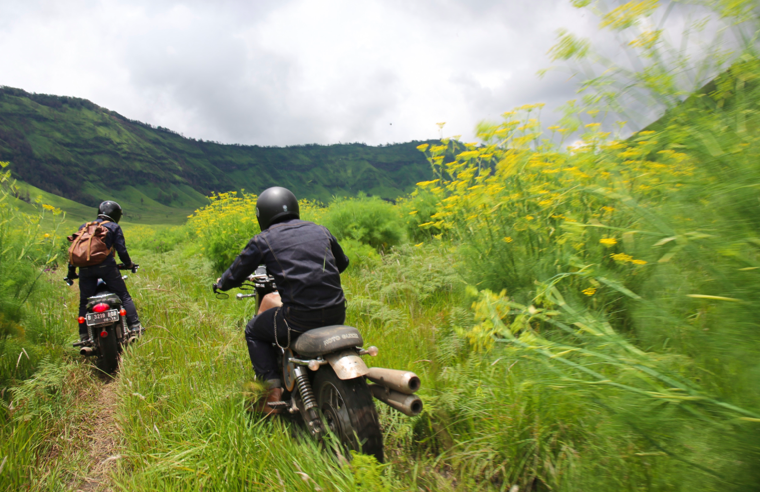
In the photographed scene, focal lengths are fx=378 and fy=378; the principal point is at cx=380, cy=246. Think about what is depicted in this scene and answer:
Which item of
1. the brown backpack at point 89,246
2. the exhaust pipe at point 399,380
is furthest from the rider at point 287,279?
the brown backpack at point 89,246

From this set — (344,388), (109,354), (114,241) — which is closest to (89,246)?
(114,241)

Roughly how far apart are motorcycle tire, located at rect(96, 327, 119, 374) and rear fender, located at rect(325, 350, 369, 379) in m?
3.55

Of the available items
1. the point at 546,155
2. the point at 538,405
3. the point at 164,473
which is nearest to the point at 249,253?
the point at 164,473

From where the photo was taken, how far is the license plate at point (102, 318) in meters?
4.44

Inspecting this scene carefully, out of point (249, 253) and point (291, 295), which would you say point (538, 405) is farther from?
point (249, 253)

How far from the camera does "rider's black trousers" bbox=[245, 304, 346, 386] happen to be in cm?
278

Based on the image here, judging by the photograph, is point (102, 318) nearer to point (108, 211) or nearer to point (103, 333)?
point (103, 333)

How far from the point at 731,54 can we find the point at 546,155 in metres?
1.64

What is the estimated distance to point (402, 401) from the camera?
→ 2166 mm

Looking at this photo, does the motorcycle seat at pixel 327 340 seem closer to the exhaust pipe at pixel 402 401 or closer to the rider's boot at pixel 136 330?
the exhaust pipe at pixel 402 401

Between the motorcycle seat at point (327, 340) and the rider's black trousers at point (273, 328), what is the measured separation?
159 mm

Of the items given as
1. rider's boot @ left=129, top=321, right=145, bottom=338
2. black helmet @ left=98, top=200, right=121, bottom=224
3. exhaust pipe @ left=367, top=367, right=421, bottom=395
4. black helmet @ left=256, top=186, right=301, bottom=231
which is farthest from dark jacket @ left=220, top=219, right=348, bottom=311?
black helmet @ left=98, top=200, right=121, bottom=224

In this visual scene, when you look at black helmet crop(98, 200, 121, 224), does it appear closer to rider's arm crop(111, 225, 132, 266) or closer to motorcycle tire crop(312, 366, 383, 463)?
rider's arm crop(111, 225, 132, 266)

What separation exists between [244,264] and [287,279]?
42 centimetres
